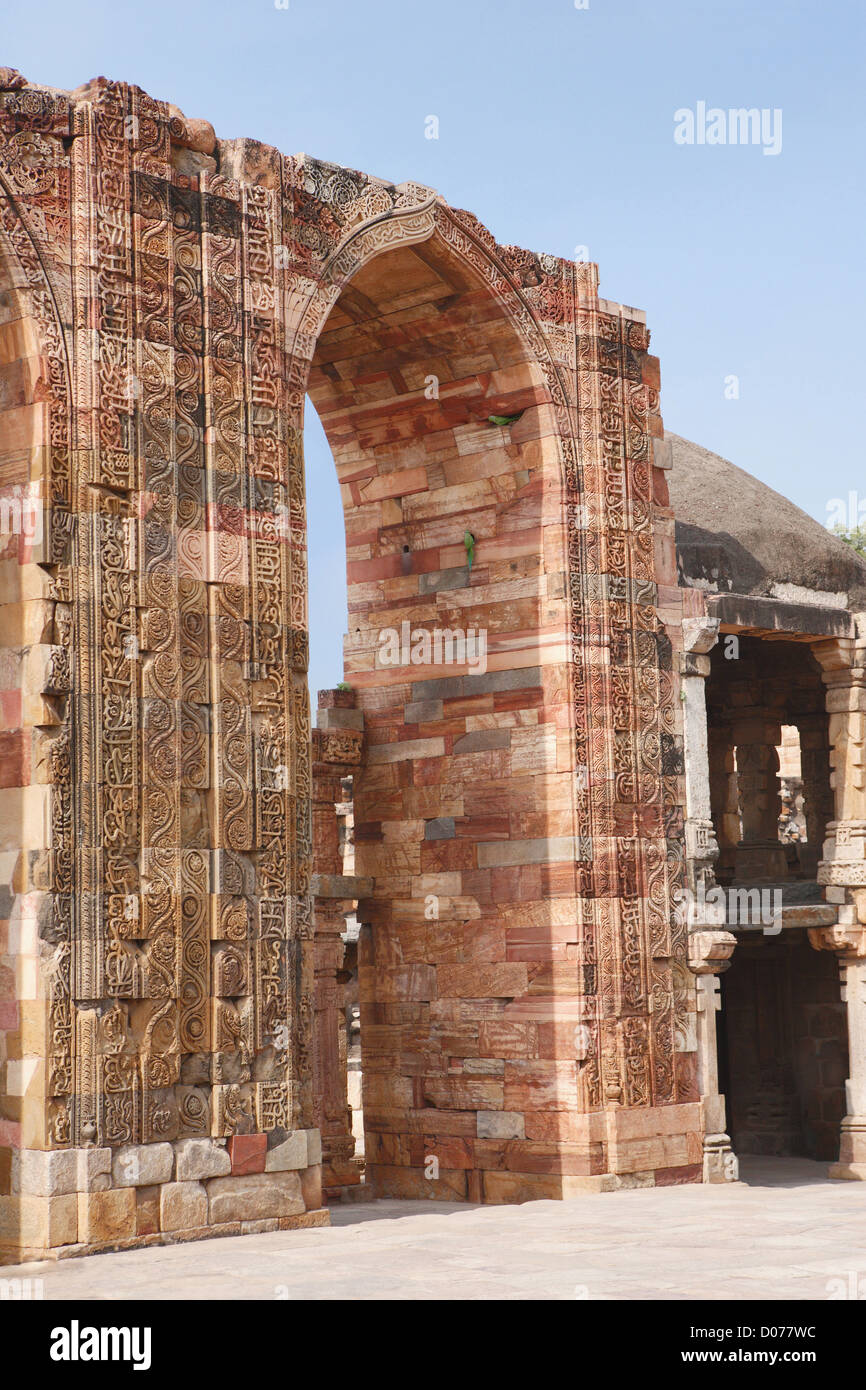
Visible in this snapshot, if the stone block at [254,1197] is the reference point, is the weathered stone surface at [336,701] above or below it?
above

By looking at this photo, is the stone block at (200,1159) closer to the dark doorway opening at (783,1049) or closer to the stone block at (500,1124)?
the stone block at (500,1124)

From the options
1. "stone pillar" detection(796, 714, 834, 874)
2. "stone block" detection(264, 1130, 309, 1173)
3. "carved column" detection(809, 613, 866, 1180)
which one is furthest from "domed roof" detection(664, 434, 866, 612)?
"stone block" detection(264, 1130, 309, 1173)

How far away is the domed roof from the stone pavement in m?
4.36

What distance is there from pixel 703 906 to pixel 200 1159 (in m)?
4.23

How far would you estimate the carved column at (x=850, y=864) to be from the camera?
12664 millimetres

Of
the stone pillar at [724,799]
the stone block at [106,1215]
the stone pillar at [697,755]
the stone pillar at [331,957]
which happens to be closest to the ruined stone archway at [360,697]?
the stone block at [106,1215]

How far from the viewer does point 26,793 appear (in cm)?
827

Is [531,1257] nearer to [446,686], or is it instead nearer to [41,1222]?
[41,1222]

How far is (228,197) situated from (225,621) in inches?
89.0

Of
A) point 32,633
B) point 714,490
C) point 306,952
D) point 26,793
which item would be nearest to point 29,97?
point 32,633

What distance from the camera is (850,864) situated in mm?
12727

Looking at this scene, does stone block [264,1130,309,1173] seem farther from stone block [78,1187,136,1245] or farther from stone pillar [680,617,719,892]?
stone pillar [680,617,719,892]

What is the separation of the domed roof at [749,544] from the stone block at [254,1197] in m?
5.29

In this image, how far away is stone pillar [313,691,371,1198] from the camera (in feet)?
38.1
